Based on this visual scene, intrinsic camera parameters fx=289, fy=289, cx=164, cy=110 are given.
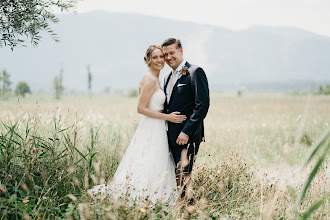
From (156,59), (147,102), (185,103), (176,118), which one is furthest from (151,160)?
(156,59)

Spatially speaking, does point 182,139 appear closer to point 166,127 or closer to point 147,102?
point 166,127

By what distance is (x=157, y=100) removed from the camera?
15.3ft

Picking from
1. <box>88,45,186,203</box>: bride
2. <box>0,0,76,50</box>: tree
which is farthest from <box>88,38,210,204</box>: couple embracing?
<box>0,0,76,50</box>: tree

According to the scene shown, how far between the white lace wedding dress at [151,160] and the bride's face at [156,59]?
15.7 inches

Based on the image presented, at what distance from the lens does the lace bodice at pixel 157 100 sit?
4664mm

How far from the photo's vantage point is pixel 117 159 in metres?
5.75

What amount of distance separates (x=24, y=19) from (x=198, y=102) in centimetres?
309

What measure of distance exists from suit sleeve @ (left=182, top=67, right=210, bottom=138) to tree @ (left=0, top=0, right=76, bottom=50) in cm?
242

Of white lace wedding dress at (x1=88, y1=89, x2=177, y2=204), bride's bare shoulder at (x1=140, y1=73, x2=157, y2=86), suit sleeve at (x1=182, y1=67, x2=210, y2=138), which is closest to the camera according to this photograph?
suit sleeve at (x1=182, y1=67, x2=210, y2=138)

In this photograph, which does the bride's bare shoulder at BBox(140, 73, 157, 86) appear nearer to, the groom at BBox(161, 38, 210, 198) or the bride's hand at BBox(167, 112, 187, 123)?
the groom at BBox(161, 38, 210, 198)

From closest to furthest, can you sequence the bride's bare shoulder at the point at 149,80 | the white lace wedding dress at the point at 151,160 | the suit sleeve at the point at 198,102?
the suit sleeve at the point at 198,102 → the white lace wedding dress at the point at 151,160 → the bride's bare shoulder at the point at 149,80

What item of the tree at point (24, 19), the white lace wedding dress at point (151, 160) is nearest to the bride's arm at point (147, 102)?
the white lace wedding dress at point (151, 160)

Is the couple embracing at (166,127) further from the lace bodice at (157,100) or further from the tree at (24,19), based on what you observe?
the tree at (24,19)

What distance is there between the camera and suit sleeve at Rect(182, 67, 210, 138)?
14.2ft
